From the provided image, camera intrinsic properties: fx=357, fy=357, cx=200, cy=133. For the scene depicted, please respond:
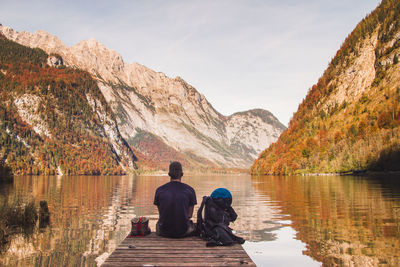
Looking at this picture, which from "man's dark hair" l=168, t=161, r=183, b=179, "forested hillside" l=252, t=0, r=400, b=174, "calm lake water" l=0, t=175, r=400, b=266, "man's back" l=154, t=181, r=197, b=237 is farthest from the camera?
"forested hillside" l=252, t=0, r=400, b=174

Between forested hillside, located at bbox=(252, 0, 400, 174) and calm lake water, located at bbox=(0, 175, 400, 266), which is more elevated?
forested hillside, located at bbox=(252, 0, 400, 174)

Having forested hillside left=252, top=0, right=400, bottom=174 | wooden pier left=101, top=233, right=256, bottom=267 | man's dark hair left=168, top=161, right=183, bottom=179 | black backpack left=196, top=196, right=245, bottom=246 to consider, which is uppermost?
forested hillside left=252, top=0, right=400, bottom=174

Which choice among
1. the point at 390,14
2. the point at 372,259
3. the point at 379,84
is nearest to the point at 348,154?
the point at 379,84

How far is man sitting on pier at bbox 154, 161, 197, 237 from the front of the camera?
14.4 meters

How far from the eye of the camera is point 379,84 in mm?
165125

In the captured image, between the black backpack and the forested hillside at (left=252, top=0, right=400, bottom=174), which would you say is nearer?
the black backpack

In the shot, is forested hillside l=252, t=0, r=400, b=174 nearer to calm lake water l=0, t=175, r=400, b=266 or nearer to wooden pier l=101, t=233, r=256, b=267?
calm lake water l=0, t=175, r=400, b=266

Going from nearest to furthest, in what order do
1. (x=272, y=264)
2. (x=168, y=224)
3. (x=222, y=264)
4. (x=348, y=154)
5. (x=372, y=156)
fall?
(x=222, y=264) → (x=168, y=224) → (x=272, y=264) → (x=372, y=156) → (x=348, y=154)

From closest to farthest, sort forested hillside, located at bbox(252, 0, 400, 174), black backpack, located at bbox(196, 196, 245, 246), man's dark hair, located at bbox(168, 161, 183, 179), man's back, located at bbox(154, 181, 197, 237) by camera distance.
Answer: black backpack, located at bbox(196, 196, 245, 246) → man's back, located at bbox(154, 181, 197, 237) → man's dark hair, located at bbox(168, 161, 183, 179) → forested hillside, located at bbox(252, 0, 400, 174)

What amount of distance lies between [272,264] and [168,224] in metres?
6.25

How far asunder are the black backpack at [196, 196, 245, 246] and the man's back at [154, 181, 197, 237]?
708 mm

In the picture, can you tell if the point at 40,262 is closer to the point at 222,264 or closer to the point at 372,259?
the point at 222,264

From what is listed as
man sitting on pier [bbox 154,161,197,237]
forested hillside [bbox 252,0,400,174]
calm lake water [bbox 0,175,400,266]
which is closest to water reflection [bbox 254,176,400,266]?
calm lake water [bbox 0,175,400,266]

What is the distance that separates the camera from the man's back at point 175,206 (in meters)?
14.4
